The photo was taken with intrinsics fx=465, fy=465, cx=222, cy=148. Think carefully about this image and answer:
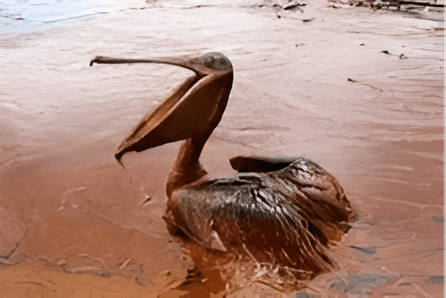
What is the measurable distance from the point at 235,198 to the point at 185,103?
0.41 meters

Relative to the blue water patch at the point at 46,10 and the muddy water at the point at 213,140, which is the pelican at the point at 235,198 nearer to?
the muddy water at the point at 213,140

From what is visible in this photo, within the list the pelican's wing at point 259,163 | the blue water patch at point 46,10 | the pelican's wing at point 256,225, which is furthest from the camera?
the blue water patch at point 46,10

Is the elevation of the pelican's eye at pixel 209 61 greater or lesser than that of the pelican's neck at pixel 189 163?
greater

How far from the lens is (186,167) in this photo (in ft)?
6.62

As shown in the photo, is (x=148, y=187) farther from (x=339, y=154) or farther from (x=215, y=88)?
(x=339, y=154)

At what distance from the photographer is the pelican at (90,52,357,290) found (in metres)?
1.71

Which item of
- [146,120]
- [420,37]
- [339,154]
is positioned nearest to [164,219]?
[146,120]

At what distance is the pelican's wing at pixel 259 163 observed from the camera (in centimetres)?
206


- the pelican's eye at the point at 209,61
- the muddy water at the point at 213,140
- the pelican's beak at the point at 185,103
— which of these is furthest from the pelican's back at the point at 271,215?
the pelican's eye at the point at 209,61

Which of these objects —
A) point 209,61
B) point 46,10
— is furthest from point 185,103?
point 46,10

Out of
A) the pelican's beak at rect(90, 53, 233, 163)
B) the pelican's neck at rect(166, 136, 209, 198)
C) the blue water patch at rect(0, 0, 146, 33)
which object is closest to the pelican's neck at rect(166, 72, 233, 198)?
the pelican's neck at rect(166, 136, 209, 198)

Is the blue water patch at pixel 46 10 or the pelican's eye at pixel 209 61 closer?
the pelican's eye at pixel 209 61

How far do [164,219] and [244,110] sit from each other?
1.49 metres

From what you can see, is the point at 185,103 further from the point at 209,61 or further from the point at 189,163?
the point at 189,163
